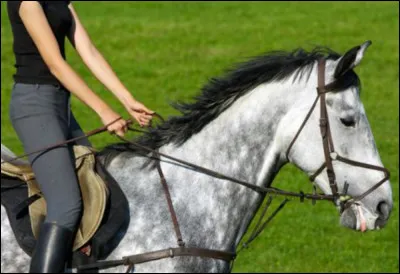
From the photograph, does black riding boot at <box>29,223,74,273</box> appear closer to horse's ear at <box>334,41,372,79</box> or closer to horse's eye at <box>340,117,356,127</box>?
horse's eye at <box>340,117,356,127</box>

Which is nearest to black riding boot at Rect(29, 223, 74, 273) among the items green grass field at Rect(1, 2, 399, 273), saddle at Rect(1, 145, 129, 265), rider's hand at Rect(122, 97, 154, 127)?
saddle at Rect(1, 145, 129, 265)

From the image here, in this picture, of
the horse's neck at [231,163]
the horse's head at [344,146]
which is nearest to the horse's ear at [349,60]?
the horse's head at [344,146]

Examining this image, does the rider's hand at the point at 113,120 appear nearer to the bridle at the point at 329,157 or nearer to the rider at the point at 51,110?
the rider at the point at 51,110

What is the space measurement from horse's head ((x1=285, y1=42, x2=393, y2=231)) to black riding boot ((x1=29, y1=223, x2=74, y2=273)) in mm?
1417

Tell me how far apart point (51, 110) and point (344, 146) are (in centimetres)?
170

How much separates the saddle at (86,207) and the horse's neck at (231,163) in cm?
37

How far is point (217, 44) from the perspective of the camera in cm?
2605

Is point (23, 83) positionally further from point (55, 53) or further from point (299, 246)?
point (299, 246)

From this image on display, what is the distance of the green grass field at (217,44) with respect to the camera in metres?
20.9

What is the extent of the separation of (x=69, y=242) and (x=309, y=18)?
850 inches

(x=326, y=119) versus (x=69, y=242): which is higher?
(x=326, y=119)

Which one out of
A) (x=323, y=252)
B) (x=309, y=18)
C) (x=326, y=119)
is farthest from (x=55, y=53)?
(x=309, y=18)

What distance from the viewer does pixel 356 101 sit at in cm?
682

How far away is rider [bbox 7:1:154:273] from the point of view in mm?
6598
